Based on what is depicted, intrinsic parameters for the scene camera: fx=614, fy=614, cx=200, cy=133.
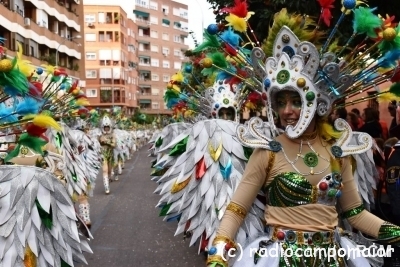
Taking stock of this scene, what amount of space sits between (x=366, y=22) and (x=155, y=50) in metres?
89.6

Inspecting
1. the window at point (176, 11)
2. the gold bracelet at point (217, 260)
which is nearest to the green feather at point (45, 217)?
the gold bracelet at point (217, 260)

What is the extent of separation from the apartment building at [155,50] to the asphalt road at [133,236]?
243 ft

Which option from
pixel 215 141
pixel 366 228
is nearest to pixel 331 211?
pixel 366 228

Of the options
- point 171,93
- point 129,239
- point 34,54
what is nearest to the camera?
point 129,239

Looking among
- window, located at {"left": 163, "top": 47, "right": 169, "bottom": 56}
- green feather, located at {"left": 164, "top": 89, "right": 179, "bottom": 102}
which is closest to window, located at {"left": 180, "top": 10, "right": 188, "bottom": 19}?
window, located at {"left": 163, "top": 47, "right": 169, "bottom": 56}

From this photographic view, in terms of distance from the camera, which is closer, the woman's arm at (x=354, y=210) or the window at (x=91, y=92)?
the woman's arm at (x=354, y=210)

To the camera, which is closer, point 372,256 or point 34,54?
point 372,256

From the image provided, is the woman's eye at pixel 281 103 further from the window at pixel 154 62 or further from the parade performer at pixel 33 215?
the window at pixel 154 62

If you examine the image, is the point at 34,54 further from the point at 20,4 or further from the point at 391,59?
the point at 391,59

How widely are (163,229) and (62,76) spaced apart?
305 cm

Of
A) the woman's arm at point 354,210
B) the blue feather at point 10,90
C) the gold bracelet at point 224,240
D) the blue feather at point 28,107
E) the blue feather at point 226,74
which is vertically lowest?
the gold bracelet at point 224,240

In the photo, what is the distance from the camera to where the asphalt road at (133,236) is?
7613mm

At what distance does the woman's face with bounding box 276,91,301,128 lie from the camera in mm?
3400

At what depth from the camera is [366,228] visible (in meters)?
3.46
